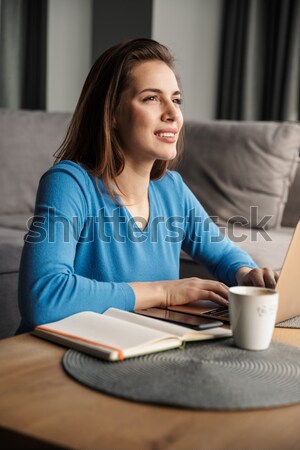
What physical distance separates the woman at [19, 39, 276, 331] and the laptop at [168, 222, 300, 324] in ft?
0.09

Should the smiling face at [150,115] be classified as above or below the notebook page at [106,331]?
above

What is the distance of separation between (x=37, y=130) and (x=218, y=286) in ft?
6.92

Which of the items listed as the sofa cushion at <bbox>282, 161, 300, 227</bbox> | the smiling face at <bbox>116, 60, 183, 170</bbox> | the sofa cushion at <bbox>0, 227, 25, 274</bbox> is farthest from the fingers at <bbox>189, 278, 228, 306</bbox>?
the sofa cushion at <bbox>282, 161, 300, 227</bbox>

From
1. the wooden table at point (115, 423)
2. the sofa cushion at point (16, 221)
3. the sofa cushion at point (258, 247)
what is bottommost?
the sofa cushion at point (16, 221)

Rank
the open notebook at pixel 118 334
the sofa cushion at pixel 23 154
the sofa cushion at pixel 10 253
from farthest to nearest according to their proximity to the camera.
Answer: the sofa cushion at pixel 23 154
the sofa cushion at pixel 10 253
the open notebook at pixel 118 334

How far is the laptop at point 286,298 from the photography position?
3.71 feet

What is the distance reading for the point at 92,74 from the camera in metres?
1.60

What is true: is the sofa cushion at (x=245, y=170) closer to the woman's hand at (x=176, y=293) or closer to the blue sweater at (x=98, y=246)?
the blue sweater at (x=98, y=246)

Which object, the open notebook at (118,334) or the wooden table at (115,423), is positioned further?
the open notebook at (118,334)

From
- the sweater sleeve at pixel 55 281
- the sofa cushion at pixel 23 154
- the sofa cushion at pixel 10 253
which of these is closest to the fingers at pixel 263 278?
the sweater sleeve at pixel 55 281

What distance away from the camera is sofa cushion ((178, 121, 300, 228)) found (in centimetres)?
288

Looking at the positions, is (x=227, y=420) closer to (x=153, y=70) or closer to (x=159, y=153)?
(x=159, y=153)

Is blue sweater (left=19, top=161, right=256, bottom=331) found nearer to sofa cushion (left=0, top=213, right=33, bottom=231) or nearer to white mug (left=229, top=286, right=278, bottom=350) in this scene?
white mug (left=229, top=286, right=278, bottom=350)

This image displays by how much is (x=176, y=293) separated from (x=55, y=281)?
0.77ft
